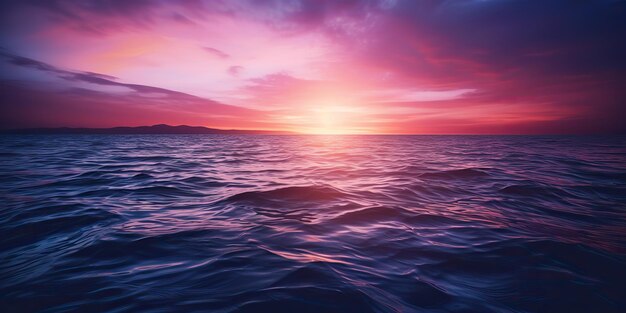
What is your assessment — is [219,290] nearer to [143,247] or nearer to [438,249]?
[143,247]

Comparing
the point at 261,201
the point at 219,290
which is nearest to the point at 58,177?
the point at 261,201

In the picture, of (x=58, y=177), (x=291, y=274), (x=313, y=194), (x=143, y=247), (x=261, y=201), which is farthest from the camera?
(x=58, y=177)

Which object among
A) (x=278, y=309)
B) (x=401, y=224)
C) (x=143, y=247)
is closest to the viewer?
(x=278, y=309)

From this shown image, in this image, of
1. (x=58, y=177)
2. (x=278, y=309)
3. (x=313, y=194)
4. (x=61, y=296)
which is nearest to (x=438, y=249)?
(x=278, y=309)

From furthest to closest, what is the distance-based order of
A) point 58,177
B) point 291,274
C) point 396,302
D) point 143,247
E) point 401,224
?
1. point 58,177
2. point 401,224
3. point 143,247
4. point 291,274
5. point 396,302

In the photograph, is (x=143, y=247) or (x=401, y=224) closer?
(x=143, y=247)

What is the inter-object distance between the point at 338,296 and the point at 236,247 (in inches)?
73.5

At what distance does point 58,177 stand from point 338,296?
12363 mm

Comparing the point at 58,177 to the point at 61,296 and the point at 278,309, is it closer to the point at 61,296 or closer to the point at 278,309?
the point at 61,296

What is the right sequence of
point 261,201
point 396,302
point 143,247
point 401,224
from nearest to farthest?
1. point 396,302
2. point 143,247
3. point 401,224
4. point 261,201

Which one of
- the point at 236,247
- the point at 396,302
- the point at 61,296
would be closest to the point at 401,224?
the point at 396,302

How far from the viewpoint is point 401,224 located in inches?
201

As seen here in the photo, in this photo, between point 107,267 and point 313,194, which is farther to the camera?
point 313,194

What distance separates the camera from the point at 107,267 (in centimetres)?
335
